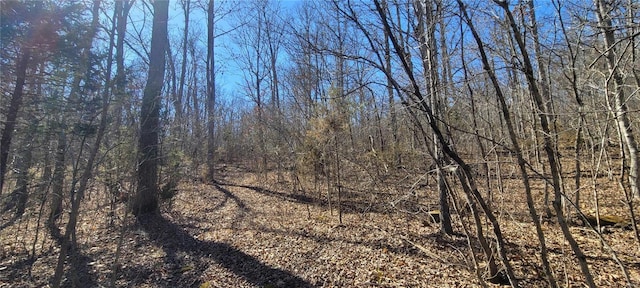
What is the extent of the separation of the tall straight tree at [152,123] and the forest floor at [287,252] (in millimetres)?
476

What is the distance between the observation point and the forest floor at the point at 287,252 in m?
3.79

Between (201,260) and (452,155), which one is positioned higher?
(452,155)

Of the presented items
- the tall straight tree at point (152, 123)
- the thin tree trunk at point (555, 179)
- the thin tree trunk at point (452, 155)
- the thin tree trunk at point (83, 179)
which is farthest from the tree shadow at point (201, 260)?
the thin tree trunk at point (555, 179)

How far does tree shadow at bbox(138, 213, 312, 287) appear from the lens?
4.29m

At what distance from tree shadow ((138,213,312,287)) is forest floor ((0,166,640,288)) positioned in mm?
18

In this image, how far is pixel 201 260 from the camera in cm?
514

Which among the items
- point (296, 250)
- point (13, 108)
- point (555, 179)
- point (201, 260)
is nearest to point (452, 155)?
point (555, 179)

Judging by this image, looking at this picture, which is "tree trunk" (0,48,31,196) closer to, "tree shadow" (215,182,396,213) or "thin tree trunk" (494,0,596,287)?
"tree shadow" (215,182,396,213)

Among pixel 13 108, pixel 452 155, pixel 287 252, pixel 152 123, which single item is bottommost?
pixel 287 252

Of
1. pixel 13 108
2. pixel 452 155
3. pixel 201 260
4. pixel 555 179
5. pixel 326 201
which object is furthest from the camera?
pixel 326 201

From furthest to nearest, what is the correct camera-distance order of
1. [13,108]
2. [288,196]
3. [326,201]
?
1. [288,196]
2. [326,201]
3. [13,108]

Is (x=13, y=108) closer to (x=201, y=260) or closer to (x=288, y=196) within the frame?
(x=201, y=260)

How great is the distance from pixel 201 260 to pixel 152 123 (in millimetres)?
3991

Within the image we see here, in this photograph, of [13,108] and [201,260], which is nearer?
[201,260]
